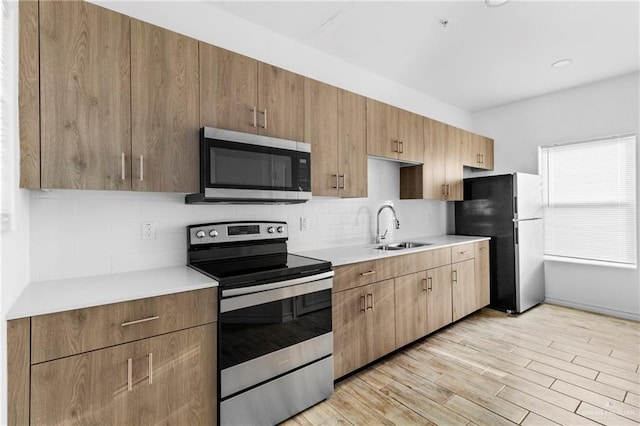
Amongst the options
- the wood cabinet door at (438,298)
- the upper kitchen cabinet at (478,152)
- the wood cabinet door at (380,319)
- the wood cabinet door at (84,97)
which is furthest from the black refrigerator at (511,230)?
the wood cabinet door at (84,97)

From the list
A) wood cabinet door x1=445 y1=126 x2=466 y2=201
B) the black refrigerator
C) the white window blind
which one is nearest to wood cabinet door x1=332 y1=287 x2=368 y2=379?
wood cabinet door x1=445 y1=126 x2=466 y2=201

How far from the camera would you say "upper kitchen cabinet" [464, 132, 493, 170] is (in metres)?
4.07

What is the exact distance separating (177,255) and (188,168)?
24.8 inches

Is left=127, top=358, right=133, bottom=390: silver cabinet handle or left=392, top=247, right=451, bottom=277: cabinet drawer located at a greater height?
left=392, top=247, right=451, bottom=277: cabinet drawer

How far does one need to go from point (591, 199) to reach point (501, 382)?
112 inches

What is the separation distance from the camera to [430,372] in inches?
96.0

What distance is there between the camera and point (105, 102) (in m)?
1.62

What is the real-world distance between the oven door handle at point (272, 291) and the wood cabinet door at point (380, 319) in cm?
54

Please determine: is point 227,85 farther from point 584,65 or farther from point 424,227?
point 584,65

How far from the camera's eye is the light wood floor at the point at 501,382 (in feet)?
6.36

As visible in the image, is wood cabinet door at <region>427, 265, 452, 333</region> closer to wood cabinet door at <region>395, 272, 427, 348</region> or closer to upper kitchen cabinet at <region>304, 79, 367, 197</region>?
wood cabinet door at <region>395, 272, 427, 348</region>

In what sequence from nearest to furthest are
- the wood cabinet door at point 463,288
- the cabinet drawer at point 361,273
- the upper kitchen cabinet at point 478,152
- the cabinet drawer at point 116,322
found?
the cabinet drawer at point 116,322 < the cabinet drawer at point 361,273 < the wood cabinet door at point 463,288 < the upper kitchen cabinet at point 478,152

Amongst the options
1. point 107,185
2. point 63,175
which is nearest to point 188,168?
point 107,185

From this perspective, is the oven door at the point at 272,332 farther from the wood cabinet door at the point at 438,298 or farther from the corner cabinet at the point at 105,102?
the wood cabinet door at the point at 438,298
